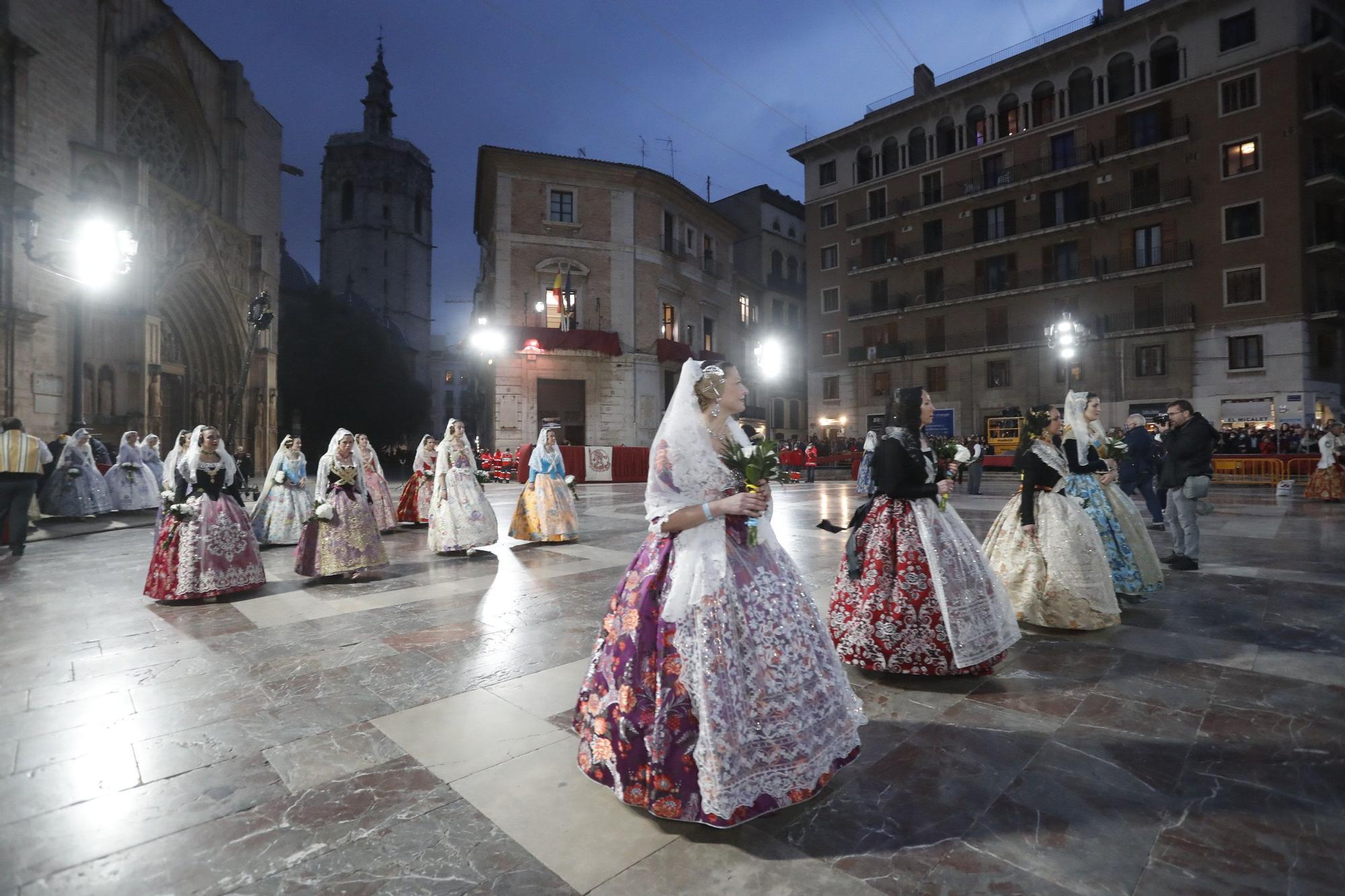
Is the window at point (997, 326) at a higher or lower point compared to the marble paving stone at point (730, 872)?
higher

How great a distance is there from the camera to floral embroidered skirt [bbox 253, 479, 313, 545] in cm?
999

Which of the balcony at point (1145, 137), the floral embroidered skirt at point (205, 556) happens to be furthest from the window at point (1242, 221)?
the floral embroidered skirt at point (205, 556)

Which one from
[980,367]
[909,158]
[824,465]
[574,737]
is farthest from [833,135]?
[574,737]

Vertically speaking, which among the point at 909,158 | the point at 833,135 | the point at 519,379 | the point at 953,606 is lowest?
the point at 953,606

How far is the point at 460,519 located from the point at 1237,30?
34.0 metres

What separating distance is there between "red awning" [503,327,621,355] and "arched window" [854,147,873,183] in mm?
19192

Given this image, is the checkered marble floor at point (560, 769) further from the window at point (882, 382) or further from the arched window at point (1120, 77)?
the arched window at point (1120, 77)

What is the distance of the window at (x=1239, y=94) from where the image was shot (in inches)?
969

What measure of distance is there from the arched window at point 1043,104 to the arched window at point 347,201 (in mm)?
47804

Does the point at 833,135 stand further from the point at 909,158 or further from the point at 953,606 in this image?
the point at 953,606

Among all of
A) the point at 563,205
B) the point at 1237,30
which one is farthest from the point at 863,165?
the point at 563,205

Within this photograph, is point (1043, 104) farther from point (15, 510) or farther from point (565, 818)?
point (15, 510)

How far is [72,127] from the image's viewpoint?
54.8ft

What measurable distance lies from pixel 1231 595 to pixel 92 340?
2415cm
